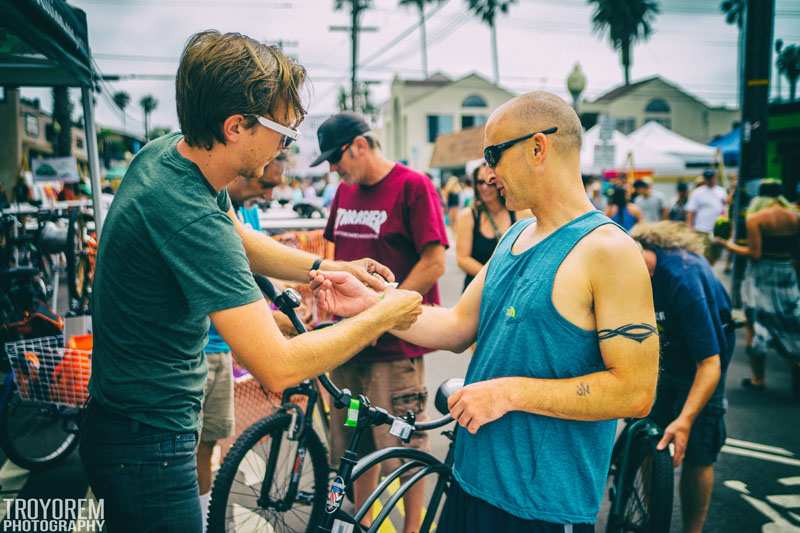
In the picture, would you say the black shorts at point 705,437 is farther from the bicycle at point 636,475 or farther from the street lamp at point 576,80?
the street lamp at point 576,80

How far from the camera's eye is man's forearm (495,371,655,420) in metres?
1.65

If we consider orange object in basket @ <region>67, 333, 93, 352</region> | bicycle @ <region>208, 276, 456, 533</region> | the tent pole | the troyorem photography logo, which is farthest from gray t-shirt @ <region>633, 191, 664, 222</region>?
the troyorem photography logo

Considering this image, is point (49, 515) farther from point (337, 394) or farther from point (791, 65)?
point (791, 65)

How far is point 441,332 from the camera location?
221 cm

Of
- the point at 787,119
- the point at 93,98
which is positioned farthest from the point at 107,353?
the point at 787,119

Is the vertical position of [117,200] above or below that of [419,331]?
above

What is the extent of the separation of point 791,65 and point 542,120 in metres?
45.4

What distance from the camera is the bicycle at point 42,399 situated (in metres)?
3.64

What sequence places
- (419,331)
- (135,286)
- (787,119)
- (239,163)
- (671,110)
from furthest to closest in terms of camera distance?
(671,110), (787,119), (419,331), (239,163), (135,286)

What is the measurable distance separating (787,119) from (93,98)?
18276mm

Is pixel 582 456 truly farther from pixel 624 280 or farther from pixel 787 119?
pixel 787 119

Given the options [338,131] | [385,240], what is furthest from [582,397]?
[338,131]

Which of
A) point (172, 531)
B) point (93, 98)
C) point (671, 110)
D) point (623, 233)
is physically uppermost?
point (671, 110)

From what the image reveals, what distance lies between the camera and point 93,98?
4469 millimetres
